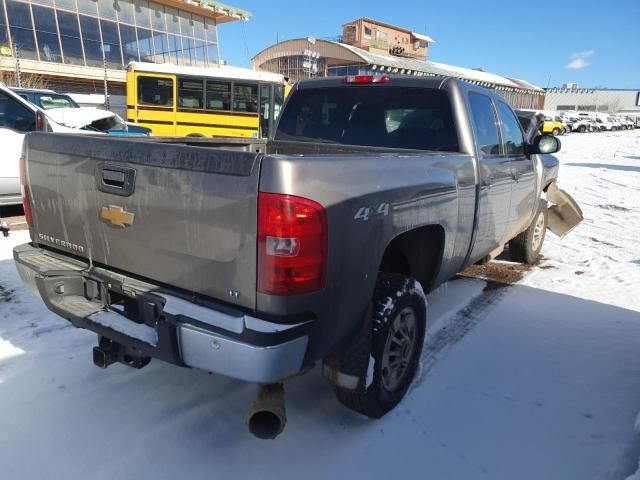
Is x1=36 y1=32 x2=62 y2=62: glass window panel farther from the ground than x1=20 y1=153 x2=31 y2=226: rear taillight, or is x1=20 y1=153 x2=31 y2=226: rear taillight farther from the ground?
x1=36 y1=32 x2=62 y2=62: glass window panel

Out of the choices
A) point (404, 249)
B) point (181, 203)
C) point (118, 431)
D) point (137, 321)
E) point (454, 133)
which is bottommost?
point (118, 431)

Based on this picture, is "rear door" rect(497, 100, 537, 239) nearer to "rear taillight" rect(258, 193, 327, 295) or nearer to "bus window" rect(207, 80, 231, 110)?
"rear taillight" rect(258, 193, 327, 295)

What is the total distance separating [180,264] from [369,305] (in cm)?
93

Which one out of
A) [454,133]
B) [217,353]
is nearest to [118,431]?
[217,353]

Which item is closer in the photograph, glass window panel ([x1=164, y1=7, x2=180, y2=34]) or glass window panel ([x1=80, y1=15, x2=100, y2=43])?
glass window panel ([x1=80, y1=15, x2=100, y2=43])

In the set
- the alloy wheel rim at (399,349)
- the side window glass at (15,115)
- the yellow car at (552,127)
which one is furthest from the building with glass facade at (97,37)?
the alloy wheel rim at (399,349)

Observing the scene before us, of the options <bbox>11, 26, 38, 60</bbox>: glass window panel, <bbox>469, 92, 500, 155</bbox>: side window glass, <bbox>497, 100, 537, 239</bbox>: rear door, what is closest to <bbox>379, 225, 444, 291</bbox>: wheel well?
<bbox>469, 92, 500, 155</bbox>: side window glass

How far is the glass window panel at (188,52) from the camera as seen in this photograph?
32.7 meters

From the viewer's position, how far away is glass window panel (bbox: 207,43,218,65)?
1358 inches

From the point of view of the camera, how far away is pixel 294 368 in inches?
77.0

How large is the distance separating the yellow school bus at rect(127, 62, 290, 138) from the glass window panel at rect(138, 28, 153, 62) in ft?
57.5

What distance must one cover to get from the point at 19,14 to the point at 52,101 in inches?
625

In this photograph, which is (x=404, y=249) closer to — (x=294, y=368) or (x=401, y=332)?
(x=401, y=332)

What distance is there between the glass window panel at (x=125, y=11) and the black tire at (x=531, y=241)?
30.5 m
